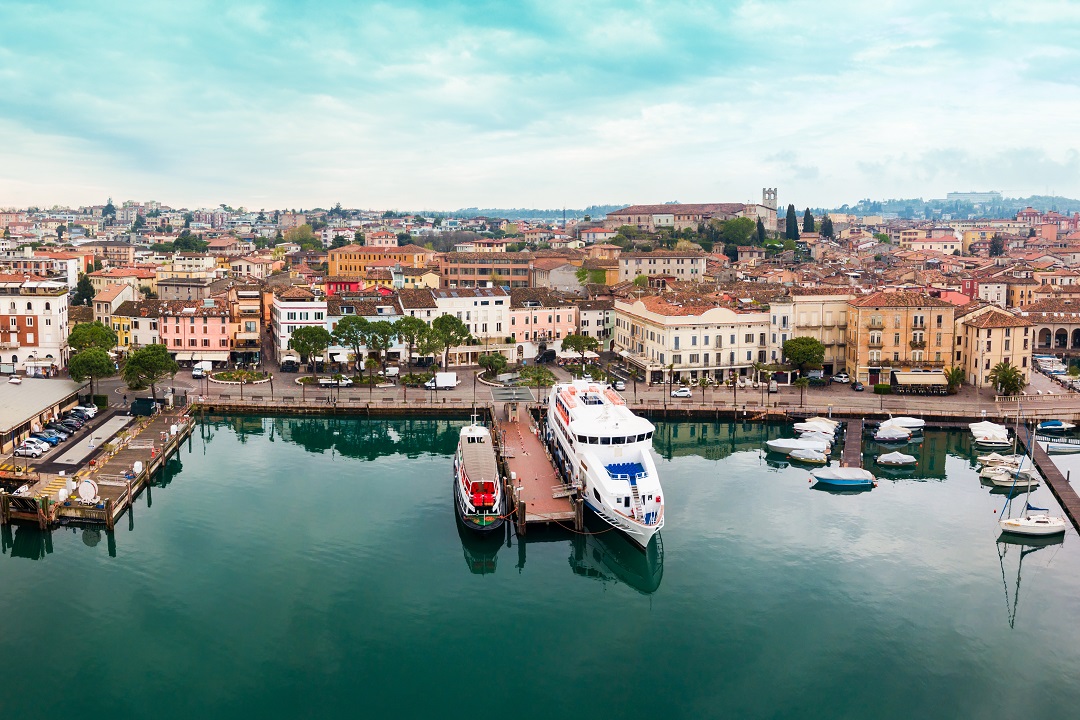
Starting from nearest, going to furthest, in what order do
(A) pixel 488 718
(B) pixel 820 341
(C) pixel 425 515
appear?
(A) pixel 488 718, (C) pixel 425 515, (B) pixel 820 341

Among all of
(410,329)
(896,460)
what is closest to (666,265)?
(410,329)

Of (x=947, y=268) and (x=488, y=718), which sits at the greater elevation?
(x=947, y=268)

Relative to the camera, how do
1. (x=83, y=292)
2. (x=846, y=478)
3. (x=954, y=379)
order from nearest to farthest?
(x=846, y=478) < (x=954, y=379) < (x=83, y=292)

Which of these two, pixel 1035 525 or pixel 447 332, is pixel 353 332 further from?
pixel 1035 525

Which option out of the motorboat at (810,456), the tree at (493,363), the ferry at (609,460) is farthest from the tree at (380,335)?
the motorboat at (810,456)

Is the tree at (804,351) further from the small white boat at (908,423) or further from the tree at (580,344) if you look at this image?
the tree at (580,344)

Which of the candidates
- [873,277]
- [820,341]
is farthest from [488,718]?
[873,277]

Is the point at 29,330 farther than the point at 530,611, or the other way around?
the point at 29,330

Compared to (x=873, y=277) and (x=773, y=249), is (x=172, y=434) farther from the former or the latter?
(x=773, y=249)
